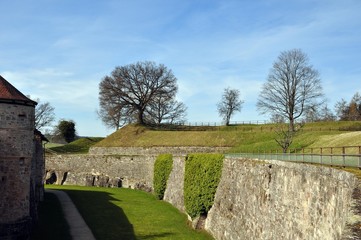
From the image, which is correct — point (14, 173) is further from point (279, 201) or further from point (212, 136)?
point (212, 136)

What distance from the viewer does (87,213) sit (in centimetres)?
2762

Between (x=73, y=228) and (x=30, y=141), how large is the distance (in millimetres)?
5995

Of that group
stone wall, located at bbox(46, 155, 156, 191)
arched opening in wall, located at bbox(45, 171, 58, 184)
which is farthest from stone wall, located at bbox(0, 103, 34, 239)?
arched opening in wall, located at bbox(45, 171, 58, 184)

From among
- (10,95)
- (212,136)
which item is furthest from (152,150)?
(10,95)

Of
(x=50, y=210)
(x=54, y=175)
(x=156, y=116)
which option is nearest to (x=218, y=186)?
(x=50, y=210)

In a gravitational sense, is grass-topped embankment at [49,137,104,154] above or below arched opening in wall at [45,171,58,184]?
above

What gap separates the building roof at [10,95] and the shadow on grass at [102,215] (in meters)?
8.03

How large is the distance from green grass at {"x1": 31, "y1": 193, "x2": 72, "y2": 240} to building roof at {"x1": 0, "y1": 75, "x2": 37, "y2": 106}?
22.6ft

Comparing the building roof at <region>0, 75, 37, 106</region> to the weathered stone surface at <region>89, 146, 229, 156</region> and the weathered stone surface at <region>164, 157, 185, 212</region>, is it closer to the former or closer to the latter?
the weathered stone surface at <region>164, 157, 185, 212</region>

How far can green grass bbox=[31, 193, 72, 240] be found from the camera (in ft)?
68.6

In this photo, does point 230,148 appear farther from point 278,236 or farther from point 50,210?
point 278,236

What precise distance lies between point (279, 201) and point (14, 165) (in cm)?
1251

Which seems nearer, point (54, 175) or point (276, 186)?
point (276, 186)

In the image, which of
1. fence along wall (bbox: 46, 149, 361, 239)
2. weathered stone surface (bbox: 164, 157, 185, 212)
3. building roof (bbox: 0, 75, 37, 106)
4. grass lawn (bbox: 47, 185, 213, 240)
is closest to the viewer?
fence along wall (bbox: 46, 149, 361, 239)
